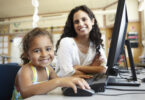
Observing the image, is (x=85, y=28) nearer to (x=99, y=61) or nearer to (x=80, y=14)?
(x=80, y=14)

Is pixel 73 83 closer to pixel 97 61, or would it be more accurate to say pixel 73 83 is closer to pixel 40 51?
pixel 40 51

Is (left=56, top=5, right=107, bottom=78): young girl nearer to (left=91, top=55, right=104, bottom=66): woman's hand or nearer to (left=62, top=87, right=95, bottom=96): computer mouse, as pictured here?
(left=91, top=55, right=104, bottom=66): woman's hand

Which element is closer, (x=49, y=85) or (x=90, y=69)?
(x=49, y=85)

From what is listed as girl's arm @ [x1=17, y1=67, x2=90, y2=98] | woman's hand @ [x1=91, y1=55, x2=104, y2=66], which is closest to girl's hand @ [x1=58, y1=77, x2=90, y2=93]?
girl's arm @ [x1=17, y1=67, x2=90, y2=98]

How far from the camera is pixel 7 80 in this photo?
880mm

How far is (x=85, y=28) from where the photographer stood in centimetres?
113

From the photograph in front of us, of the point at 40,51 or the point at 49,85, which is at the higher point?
the point at 40,51

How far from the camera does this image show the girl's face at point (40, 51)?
0.77 metres

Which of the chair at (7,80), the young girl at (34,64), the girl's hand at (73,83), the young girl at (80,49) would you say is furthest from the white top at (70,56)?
the girl's hand at (73,83)

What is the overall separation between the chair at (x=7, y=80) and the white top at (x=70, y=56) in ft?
0.98

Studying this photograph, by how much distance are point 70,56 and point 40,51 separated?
0.30 m

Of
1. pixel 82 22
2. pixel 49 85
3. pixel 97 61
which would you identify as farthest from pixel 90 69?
pixel 49 85

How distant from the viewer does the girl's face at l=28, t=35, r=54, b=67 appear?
30.3 inches

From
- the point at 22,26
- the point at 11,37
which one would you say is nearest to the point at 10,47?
the point at 11,37
